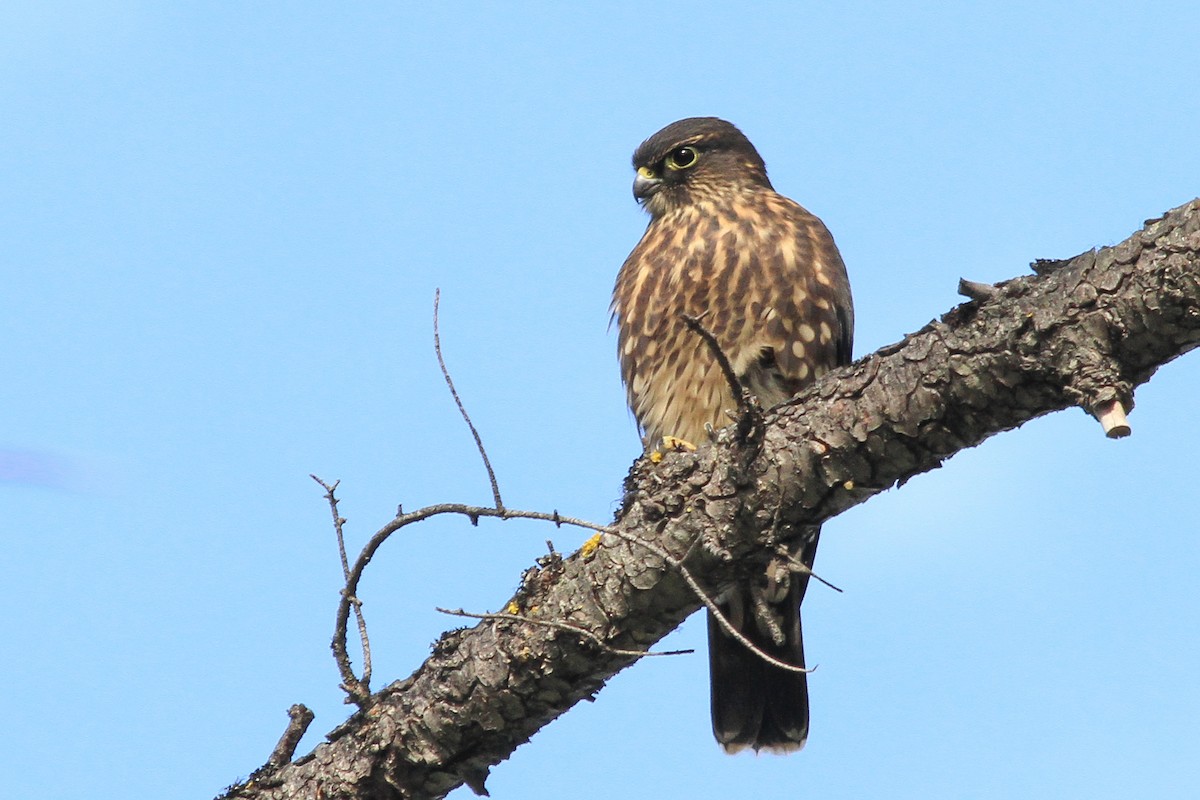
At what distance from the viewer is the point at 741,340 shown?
4441 mm

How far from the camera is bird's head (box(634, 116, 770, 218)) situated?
17.7 ft

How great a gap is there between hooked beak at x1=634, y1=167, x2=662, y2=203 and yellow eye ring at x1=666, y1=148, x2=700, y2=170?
0.25ft

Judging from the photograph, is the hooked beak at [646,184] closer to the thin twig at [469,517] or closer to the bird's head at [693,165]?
the bird's head at [693,165]

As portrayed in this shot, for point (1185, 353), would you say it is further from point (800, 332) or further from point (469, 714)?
point (469, 714)

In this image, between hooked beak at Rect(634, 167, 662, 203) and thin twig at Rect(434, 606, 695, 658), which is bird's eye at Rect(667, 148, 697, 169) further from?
thin twig at Rect(434, 606, 695, 658)

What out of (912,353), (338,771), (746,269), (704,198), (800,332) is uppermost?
(704,198)

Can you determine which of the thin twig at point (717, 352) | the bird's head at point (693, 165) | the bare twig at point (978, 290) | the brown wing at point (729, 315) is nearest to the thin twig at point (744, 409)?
the thin twig at point (717, 352)

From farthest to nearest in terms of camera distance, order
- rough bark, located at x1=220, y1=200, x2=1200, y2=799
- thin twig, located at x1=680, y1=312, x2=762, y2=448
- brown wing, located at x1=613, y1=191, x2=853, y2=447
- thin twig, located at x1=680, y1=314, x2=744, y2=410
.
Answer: brown wing, located at x1=613, y1=191, x2=853, y2=447, thin twig, located at x1=680, y1=312, x2=762, y2=448, rough bark, located at x1=220, y1=200, x2=1200, y2=799, thin twig, located at x1=680, y1=314, x2=744, y2=410

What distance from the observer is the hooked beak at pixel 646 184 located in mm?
5516

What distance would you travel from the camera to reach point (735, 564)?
3.46 meters

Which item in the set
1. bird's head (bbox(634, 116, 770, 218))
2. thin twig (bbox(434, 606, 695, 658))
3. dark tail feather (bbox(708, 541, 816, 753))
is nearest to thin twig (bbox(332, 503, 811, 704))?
thin twig (bbox(434, 606, 695, 658))

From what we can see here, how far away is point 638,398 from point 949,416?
172 centimetres

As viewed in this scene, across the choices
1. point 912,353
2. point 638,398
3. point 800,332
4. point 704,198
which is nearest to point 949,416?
point 912,353

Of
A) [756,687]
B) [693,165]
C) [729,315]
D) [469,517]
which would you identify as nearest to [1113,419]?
[469,517]
